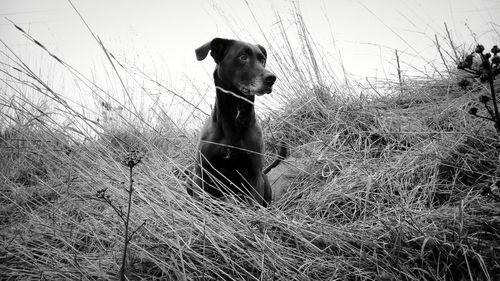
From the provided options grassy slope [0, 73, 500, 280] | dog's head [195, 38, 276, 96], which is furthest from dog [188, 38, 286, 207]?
grassy slope [0, 73, 500, 280]

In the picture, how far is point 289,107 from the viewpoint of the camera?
13.0ft

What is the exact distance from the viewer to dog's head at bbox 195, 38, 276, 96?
2656 mm

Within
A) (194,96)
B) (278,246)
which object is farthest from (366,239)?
(194,96)

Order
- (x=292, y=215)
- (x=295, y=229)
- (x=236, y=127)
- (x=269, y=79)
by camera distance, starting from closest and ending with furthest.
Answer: (x=295, y=229), (x=292, y=215), (x=269, y=79), (x=236, y=127)

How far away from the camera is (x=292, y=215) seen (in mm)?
2182

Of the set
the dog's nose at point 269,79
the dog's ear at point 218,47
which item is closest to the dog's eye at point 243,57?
the dog's ear at point 218,47

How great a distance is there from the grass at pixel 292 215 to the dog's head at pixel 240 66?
67 centimetres

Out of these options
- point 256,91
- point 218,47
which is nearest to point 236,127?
point 256,91

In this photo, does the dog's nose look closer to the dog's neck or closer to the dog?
the dog

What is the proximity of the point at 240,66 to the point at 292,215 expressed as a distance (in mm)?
1322

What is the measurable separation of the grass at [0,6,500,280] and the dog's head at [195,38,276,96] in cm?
67

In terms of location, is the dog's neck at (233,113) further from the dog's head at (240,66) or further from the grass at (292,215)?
the grass at (292,215)

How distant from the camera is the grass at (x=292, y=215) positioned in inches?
55.1

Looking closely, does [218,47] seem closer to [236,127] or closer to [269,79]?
[269,79]
